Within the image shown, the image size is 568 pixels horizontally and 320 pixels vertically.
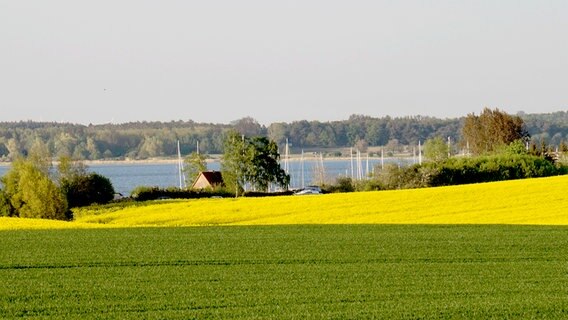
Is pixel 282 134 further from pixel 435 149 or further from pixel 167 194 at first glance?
pixel 167 194

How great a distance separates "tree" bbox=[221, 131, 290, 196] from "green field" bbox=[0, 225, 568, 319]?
49461mm

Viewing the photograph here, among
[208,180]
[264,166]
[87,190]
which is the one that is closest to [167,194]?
[87,190]

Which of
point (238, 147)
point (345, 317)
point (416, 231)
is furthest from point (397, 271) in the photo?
point (238, 147)

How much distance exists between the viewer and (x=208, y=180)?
82.8 meters

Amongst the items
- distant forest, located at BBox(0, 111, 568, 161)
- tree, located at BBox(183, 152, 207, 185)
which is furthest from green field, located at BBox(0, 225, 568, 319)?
distant forest, located at BBox(0, 111, 568, 161)

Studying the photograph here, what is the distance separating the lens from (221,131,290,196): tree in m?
78.4

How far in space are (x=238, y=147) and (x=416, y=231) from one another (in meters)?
51.4

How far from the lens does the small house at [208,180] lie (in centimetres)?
8194

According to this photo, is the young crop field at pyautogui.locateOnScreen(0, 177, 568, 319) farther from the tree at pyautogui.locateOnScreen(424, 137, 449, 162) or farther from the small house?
the tree at pyautogui.locateOnScreen(424, 137, 449, 162)

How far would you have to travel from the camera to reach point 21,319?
14.0 metres

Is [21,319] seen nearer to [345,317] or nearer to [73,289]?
[73,289]

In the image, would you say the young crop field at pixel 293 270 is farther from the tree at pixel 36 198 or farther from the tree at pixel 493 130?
the tree at pixel 493 130

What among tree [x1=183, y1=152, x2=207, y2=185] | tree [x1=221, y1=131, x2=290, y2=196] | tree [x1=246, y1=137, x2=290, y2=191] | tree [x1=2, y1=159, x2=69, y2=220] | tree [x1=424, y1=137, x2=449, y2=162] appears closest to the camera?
tree [x1=2, y1=159, x2=69, y2=220]

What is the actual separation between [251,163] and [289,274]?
197 feet
